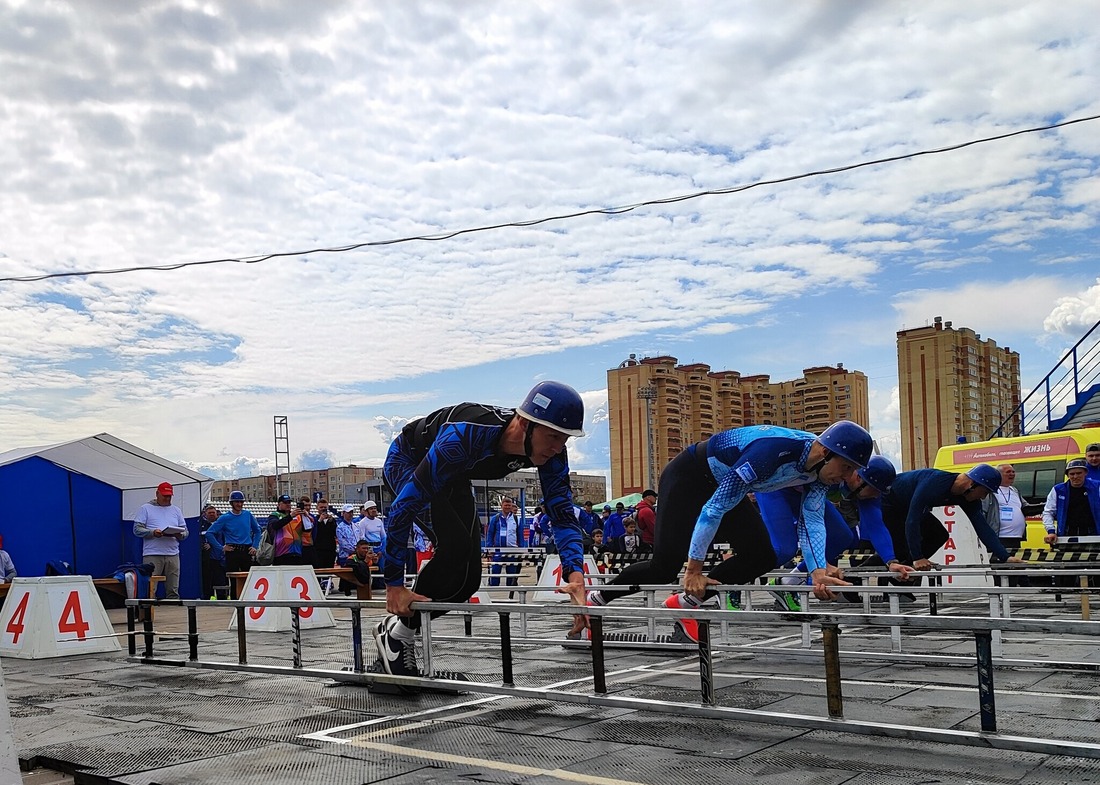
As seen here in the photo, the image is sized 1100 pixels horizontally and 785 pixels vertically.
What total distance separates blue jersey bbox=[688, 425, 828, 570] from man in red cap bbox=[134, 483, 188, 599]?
1088 centimetres

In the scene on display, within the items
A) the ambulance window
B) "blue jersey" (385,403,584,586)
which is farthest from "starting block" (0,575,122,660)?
the ambulance window

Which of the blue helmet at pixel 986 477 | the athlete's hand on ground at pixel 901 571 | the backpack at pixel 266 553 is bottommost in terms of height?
the backpack at pixel 266 553

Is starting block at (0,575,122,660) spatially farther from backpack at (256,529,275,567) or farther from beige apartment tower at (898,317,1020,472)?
beige apartment tower at (898,317,1020,472)

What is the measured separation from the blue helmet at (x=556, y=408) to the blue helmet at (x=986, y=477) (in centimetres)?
538

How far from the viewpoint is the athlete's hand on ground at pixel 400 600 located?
655 centimetres

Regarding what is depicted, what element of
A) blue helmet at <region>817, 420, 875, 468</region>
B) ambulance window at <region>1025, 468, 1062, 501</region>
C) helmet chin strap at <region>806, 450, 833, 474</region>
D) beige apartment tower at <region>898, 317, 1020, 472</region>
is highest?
beige apartment tower at <region>898, 317, 1020, 472</region>

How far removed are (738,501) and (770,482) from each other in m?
0.42

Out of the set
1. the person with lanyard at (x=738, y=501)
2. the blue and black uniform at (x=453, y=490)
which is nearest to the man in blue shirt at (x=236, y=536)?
the person with lanyard at (x=738, y=501)

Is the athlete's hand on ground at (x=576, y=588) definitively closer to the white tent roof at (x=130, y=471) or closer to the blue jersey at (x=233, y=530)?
the blue jersey at (x=233, y=530)

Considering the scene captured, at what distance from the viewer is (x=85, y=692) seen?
7.79 meters

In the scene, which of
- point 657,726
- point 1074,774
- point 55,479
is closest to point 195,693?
point 657,726

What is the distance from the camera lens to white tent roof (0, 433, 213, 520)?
1789cm

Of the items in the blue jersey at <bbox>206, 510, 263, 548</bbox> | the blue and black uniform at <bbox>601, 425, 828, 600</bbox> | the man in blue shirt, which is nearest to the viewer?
the blue and black uniform at <bbox>601, 425, 828, 600</bbox>

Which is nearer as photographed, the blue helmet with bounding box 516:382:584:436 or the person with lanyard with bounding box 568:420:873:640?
the blue helmet with bounding box 516:382:584:436
